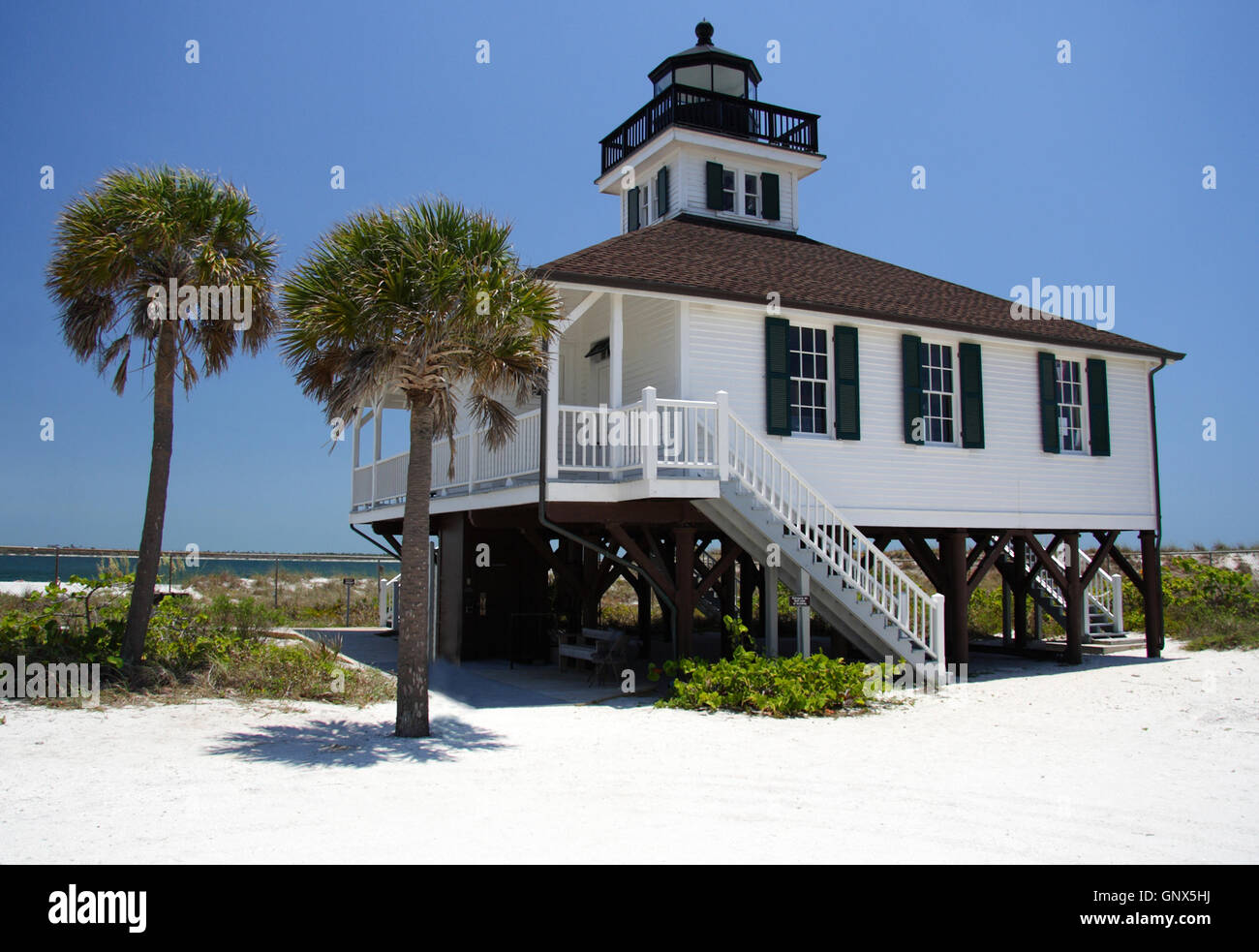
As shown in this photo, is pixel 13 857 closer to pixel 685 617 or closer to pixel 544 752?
pixel 544 752

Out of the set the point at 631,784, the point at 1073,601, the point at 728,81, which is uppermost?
the point at 728,81

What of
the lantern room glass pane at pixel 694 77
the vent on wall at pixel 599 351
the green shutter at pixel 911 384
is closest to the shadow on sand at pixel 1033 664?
the green shutter at pixel 911 384

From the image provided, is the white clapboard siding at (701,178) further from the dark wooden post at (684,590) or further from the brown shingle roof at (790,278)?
the dark wooden post at (684,590)

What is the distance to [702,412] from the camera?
43.9 feet

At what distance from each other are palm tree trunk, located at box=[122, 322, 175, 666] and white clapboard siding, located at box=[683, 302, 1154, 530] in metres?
6.92

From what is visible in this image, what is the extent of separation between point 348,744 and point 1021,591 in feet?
46.0

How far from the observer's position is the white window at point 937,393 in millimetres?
15836

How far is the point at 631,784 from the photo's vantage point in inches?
306

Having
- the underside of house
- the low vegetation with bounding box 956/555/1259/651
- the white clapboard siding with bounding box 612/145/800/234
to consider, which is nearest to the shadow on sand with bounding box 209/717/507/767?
the underside of house

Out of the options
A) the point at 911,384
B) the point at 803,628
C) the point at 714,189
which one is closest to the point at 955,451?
the point at 911,384

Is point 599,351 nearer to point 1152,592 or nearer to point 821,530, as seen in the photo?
point 821,530

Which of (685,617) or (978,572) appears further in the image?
(978,572)
